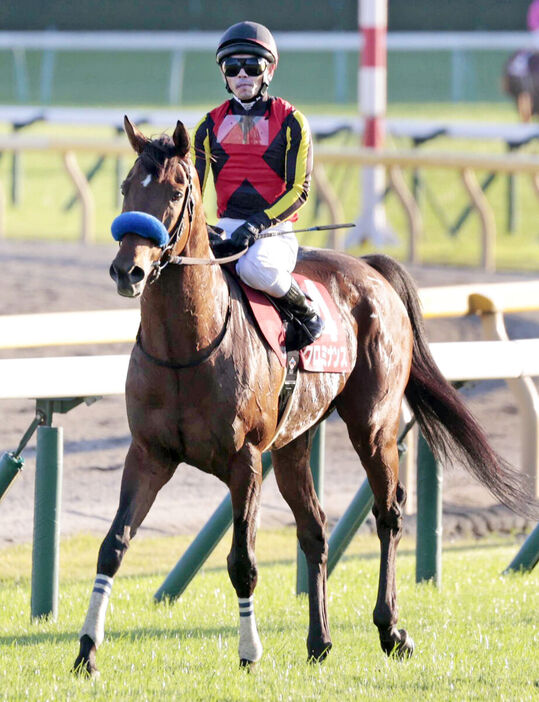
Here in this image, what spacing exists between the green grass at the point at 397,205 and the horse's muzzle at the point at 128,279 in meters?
10.5

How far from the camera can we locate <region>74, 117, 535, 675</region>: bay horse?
4.64 meters

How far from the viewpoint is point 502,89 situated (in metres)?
25.0

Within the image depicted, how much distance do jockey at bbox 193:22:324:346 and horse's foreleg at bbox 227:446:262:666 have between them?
57 centimetres

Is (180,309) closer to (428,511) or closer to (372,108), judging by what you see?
(428,511)

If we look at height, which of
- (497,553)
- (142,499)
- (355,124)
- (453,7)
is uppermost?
(453,7)

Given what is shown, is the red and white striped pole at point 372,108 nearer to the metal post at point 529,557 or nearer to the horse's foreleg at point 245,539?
the metal post at point 529,557

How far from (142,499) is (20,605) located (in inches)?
49.3

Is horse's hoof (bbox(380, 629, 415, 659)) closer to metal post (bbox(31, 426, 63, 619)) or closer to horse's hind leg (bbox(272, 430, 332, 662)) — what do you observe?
horse's hind leg (bbox(272, 430, 332, 662))

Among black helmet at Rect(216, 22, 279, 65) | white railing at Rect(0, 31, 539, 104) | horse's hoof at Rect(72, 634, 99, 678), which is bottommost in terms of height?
horse's hoof at Rect(72, 634, 99, 678)

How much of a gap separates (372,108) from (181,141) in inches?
413

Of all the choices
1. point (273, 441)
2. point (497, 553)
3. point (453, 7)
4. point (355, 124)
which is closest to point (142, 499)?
point (273, 441)

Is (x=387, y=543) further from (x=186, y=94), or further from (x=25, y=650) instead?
(x=186, y=94)

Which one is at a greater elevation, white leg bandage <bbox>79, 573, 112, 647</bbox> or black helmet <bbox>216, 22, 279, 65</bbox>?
black helmet <bbox>216, 22, 279, 65</bbox>

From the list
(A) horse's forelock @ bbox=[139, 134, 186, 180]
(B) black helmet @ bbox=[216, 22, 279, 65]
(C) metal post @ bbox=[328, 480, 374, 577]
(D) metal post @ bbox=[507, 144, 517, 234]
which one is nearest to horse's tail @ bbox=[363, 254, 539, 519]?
(C) metal post @ bbox=[328, 480, 374, 577]
